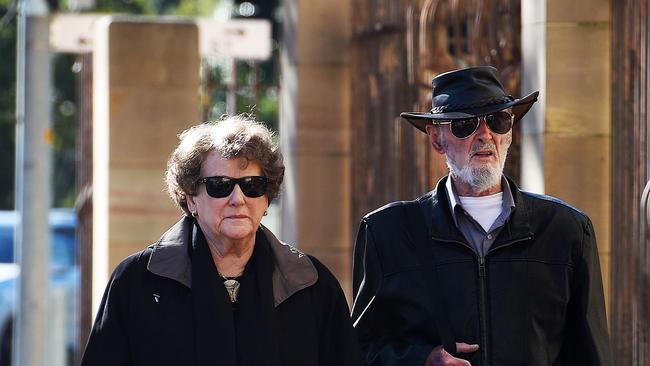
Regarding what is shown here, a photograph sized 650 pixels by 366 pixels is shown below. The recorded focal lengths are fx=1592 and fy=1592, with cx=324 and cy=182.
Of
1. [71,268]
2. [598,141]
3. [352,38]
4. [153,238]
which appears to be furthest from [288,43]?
[71,268]

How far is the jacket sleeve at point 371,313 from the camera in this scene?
15.5ft

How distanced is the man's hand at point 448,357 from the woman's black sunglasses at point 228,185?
0.68 meters

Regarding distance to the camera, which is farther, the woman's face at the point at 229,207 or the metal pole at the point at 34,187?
the metal pole at the point at 34,187

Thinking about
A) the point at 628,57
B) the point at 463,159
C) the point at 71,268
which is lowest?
the point at 71,268

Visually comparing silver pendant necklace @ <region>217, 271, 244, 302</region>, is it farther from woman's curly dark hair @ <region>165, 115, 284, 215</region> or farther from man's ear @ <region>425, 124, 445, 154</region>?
man's ear @ <region>425, 124, 445, 154</region>

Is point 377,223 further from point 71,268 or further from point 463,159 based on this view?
point 71,268

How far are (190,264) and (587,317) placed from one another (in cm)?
114

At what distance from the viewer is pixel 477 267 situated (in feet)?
15.1

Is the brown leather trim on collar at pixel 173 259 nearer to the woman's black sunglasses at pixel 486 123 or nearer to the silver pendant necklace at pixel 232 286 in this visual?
the silver pendant necklace at pixel 232 286

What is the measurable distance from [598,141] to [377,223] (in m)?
2.08

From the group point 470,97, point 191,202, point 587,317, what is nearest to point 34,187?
point 191,202

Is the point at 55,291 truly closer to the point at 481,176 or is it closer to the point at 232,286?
→ the point at 232,286

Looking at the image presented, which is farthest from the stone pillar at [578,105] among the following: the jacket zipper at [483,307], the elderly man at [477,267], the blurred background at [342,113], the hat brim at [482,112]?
the jacket zipper at [483,307]

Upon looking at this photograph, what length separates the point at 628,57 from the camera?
6414 mm
